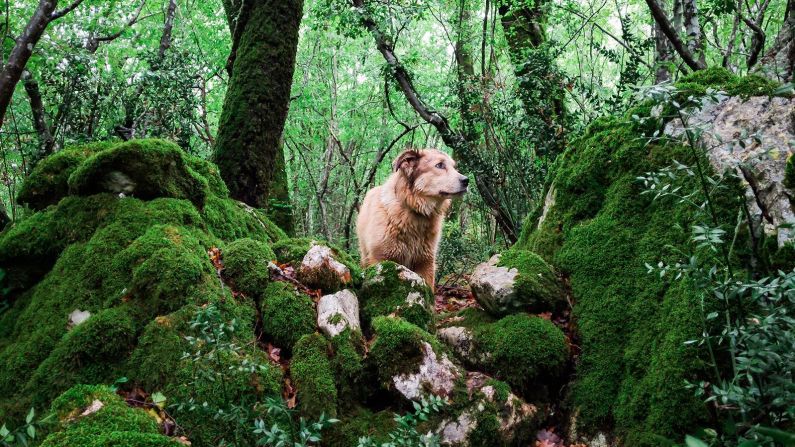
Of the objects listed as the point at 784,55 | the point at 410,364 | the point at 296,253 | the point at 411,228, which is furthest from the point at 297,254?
the point at 784,55

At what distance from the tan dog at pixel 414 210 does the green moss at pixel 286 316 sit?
2282 mm

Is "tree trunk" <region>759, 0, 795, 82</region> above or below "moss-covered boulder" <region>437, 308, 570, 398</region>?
above

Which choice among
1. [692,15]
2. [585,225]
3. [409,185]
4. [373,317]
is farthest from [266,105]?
[692,15]

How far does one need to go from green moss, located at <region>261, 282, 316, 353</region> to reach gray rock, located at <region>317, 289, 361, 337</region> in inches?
3.1

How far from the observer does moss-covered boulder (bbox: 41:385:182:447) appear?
2.45 m

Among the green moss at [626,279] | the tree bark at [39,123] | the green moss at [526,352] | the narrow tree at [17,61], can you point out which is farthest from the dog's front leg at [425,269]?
the tree bark at [39,123]

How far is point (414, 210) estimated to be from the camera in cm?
609

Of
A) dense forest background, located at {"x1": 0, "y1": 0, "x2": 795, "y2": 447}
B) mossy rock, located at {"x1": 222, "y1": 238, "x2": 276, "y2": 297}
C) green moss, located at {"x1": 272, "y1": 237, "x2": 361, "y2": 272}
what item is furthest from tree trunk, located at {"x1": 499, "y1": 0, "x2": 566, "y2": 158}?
mossy rock, located at {"x1": 222, "y1": 238, "x2": 276, "y2": 297}

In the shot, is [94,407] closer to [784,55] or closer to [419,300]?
[419,300]

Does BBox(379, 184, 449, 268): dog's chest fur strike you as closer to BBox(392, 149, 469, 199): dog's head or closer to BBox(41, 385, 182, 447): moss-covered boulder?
BBox(392, 149, 469, 199): dog's head

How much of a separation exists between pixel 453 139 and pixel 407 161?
1.96 meters

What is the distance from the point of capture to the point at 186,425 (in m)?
2.88

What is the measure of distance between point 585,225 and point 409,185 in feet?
7.17

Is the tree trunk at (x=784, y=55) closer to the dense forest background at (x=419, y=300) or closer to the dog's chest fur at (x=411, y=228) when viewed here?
the dense forest background at (x=419, y=300)
